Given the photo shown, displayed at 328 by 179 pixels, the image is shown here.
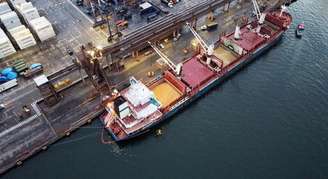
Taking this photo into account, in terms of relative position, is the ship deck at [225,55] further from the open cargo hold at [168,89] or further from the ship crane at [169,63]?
the open cargo hold at [168,89]

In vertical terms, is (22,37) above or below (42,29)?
below

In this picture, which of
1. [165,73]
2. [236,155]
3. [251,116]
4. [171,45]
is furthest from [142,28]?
[236,155]

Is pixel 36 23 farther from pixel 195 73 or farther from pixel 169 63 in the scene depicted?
pixel 195 73

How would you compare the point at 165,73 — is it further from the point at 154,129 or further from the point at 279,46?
the point at 279,46

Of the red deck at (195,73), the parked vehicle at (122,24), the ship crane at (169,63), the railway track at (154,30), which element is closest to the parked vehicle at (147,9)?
the railway track at (154,30)

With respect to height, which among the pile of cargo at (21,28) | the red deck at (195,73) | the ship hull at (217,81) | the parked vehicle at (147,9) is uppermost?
the pile of cargo at (21,28)

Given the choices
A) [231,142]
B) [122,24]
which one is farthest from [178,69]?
[122,24]
